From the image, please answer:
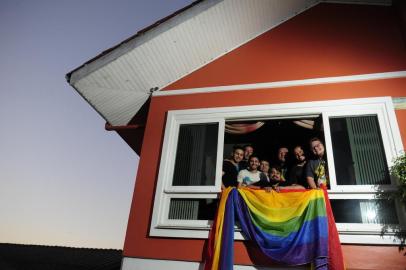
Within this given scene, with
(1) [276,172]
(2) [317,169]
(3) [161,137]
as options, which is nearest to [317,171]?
(2) [317,169]

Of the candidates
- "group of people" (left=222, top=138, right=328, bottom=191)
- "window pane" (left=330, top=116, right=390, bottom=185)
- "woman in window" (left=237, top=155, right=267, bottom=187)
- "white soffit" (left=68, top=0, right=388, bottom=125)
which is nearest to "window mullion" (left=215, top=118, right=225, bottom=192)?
"group of people" (left=222, top=138, right=328, bottom=191)

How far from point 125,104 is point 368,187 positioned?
181 inches

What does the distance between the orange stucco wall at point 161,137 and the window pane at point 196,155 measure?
0.38 metres

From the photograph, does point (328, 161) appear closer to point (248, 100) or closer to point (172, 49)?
point (248, 100)

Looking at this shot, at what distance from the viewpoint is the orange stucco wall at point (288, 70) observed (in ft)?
16.6

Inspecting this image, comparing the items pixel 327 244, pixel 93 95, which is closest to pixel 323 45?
pixel 327 244

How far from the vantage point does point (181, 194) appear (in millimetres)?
5262

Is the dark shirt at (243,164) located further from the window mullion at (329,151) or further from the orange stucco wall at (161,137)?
the window mullion at (329,151)

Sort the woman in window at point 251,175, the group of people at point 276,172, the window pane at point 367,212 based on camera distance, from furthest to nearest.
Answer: the woman in window at point 251,175, the group of people at point 276,172, the window pane at point 367,212

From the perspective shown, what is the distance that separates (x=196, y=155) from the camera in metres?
5.61

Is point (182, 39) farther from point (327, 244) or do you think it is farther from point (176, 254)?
point (327, 244)

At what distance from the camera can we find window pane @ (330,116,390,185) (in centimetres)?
466

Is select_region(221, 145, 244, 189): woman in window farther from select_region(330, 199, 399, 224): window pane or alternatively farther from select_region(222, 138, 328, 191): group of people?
select_region(330, 199, 399, 224): window pane

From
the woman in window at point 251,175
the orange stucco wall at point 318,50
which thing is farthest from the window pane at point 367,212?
the orange stucco wall at point 318,50
